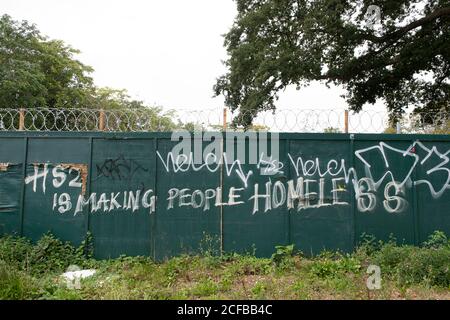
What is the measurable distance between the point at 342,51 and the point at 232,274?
11531 mm

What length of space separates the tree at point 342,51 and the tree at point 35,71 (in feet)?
37.6

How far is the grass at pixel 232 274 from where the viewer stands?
4.64 m

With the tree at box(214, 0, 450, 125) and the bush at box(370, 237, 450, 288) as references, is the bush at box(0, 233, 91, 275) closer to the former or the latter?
the bush at box(370, 237, 450, 288)

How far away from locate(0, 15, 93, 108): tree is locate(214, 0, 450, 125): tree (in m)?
11.4

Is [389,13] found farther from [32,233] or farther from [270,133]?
[32,233]

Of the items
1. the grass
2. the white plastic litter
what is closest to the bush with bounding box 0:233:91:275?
the grass

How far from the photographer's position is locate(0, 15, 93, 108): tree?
19.5 metres

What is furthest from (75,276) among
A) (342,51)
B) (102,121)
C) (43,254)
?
(342,51)

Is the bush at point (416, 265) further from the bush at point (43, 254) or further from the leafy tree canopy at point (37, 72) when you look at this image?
the leafy tree canopy at point (37, 72)

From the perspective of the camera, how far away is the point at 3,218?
21.5ft

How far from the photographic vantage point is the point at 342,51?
14.4m

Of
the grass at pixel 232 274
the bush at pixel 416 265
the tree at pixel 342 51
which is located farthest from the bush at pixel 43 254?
the tree at pixel 342 51

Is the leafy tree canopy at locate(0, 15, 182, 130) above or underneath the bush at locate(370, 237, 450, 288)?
above

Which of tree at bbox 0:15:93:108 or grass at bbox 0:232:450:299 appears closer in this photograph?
grass at bbox 0:232:450:299
